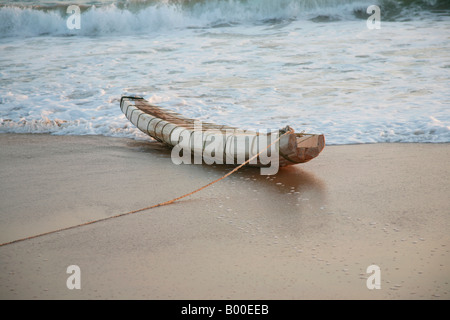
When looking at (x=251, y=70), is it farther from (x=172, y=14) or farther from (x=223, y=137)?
(x=172, y=14)

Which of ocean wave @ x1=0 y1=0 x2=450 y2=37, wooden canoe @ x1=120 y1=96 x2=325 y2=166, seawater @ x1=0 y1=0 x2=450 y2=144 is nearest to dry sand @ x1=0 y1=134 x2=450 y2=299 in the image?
wooden canoe @ x1=120 y1=96 x2=325 y2=166

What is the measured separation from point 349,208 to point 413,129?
8.01ft

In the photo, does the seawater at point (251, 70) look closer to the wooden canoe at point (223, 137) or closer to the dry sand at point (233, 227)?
the wooden canoe at point (223, 137)

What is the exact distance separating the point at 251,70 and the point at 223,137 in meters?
5.04

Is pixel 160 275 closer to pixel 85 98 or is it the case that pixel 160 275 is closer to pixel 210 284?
pixel 210 284

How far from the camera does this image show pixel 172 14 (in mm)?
17688

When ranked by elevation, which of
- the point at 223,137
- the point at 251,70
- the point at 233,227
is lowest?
the point at 233,227

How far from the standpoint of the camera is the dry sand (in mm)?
2625

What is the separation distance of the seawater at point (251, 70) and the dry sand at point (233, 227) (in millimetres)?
1353


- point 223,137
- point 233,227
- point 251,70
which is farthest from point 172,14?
point 233,227

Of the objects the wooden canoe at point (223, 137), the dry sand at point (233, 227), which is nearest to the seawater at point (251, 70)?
the wooden canoe at point (223, 137)

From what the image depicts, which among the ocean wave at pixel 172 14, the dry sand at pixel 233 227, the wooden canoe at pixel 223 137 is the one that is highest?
the ocean wave at pixel 172 14

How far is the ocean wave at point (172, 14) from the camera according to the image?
16391mm

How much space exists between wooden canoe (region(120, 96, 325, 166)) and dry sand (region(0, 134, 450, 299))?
19 centimetres
